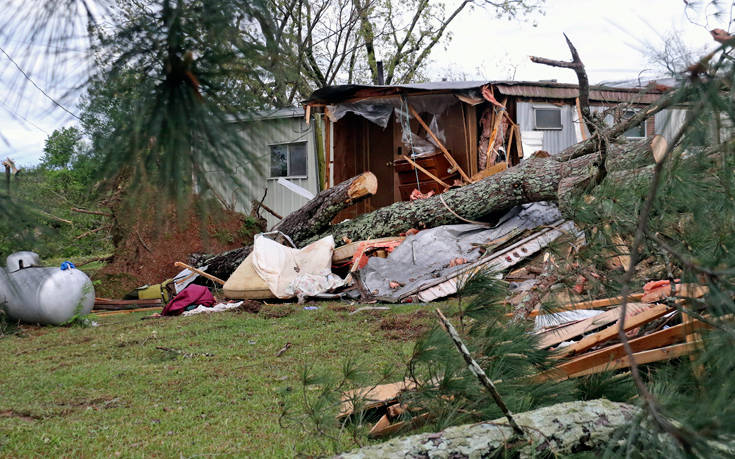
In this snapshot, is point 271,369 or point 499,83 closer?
point 271,369

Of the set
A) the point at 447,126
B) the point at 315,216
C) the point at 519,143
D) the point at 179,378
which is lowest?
the point at 179,378

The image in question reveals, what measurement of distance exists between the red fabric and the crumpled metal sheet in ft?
8.05

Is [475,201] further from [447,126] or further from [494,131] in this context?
[447,126]

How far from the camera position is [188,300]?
Answer: 9.06 metres

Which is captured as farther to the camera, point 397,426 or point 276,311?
point 276,311

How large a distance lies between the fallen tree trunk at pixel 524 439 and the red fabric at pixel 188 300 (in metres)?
7.31

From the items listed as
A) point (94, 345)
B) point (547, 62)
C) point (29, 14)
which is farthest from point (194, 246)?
point (29, 14)

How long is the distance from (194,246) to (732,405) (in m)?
12.2

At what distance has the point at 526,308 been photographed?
404 centimetres

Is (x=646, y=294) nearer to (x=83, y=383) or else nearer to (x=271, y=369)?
(x=271, y=369)

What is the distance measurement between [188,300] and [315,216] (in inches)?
123

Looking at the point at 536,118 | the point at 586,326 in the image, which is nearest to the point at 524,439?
the point at 586,326

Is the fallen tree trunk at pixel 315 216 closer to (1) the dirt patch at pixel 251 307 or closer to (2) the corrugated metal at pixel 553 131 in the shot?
(1) the dirt patch at pixel 251 307

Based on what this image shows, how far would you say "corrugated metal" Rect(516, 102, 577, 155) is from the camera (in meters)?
13.9
